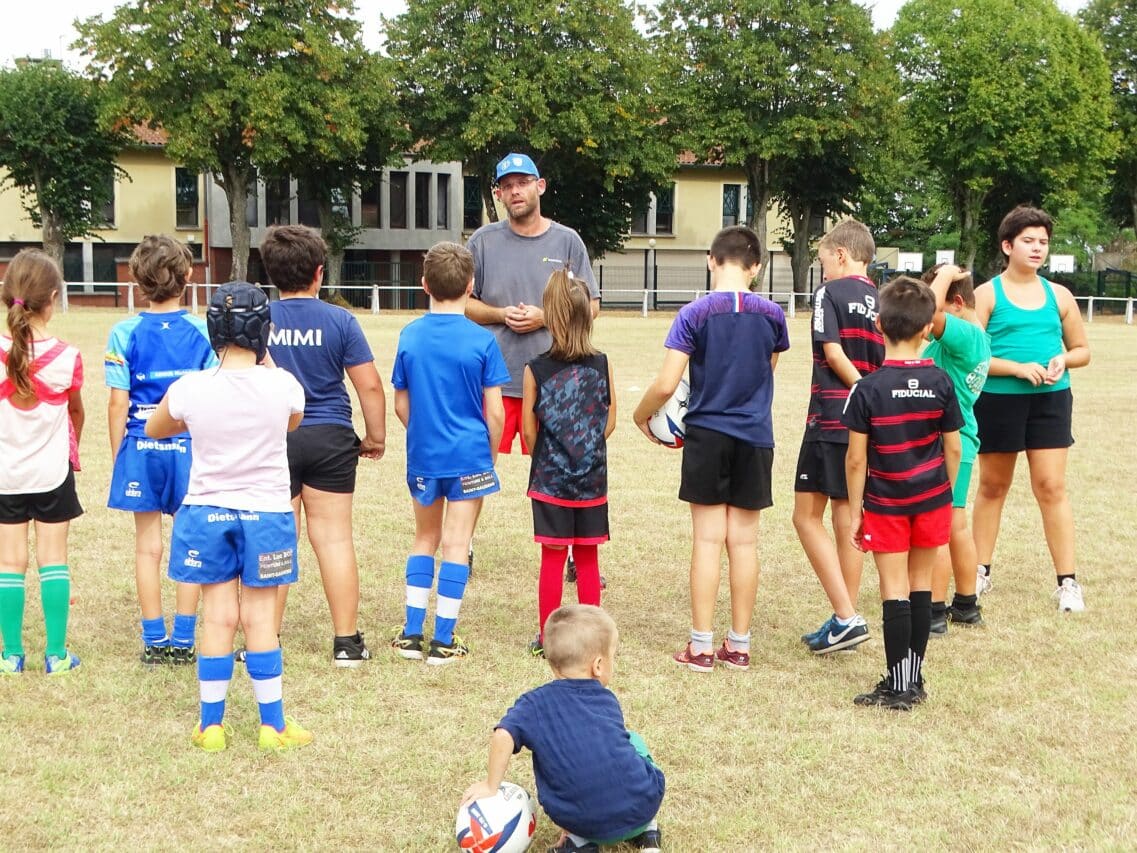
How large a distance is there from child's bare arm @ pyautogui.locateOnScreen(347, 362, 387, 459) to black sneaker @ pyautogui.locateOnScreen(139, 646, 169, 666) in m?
1.27

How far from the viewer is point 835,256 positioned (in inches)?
221

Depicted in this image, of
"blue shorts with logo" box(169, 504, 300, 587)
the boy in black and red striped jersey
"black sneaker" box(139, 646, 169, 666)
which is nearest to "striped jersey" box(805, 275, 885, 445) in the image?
the boy in black and red striped jersey

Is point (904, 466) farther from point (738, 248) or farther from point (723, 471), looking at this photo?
point (738, 248)

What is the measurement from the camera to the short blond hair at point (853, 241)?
5.60m

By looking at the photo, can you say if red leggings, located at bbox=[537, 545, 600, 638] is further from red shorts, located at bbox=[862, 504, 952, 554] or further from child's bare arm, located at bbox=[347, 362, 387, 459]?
red shorts, located at bbox=[862, 504, 952, 554]

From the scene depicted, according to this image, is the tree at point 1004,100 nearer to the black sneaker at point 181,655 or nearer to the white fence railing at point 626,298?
the white fence railing at point 626,298

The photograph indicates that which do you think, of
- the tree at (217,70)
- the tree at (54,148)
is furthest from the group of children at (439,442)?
the tree at (54,148)

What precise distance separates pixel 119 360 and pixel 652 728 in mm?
2707

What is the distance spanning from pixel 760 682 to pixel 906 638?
0.70 metres

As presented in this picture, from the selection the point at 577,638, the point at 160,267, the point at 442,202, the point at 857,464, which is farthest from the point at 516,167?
the point at 442,202

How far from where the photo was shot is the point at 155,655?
5418 millimetres

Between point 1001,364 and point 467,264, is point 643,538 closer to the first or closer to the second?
point 1001,364

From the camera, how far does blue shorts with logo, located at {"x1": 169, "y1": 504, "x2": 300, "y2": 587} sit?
428cm

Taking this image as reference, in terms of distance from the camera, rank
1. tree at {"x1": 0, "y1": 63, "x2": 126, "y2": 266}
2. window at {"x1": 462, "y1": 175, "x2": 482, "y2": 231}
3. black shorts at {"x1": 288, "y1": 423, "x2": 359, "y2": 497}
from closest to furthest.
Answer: black shorts at {"x1": 288, "y1": 423, "x2": 359, "y2": 497} < tree at {"x1": 0, "y1": 63, "x2": 126, "y2": 266} < window at {"x1": 462, "y1": 175, "x2": 482, "y2": 231}
